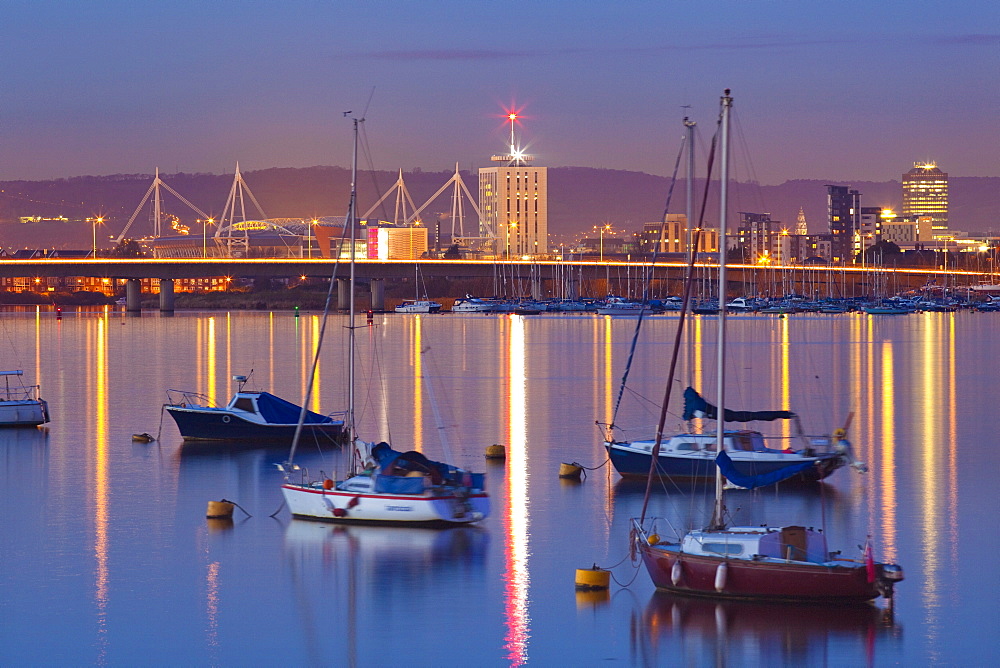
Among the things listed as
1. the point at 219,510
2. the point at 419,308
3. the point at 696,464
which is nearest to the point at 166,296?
the point at 419,308

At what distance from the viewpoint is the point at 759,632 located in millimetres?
16828

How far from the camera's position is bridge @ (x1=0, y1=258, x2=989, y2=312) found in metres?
130

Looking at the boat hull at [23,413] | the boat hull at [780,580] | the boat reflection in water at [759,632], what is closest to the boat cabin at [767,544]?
the boat hull at [780,580]

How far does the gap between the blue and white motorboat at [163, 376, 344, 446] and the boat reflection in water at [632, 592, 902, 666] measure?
52.4ft

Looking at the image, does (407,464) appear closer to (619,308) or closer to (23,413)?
(23,413)

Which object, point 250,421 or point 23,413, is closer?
point 250,421

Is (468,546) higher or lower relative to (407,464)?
lower

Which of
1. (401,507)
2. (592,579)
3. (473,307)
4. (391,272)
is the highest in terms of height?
(391,272)

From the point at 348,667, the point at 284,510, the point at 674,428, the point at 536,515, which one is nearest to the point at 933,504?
the point at 536,515

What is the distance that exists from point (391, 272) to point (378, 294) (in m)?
11.2

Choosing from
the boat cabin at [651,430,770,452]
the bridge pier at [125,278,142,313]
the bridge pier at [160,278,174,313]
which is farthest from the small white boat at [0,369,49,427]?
the bridge pier at [160,278,174,313]

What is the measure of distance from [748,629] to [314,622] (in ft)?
17.9

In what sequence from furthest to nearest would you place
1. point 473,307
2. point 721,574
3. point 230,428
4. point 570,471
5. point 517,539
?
1. point 473,307
2. point 230,428
3. point 570,471
4. point 517,539
5. point 721,574

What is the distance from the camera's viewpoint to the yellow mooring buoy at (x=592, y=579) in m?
18.9
